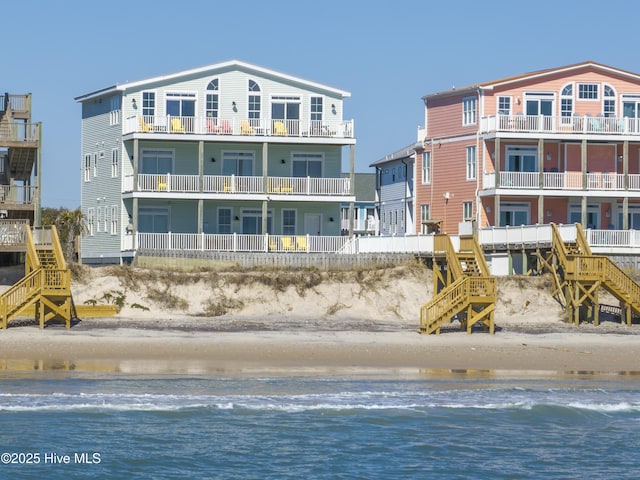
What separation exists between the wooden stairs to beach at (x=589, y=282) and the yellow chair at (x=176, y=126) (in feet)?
55.9

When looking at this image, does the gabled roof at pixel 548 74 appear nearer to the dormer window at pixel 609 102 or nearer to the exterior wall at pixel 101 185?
the dormer window at pixel 609 102

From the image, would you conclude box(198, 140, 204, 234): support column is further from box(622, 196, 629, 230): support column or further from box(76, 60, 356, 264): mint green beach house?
box(622, 196, 629, 230): support column

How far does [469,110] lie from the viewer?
56.1m

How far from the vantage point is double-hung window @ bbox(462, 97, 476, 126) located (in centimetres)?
5575

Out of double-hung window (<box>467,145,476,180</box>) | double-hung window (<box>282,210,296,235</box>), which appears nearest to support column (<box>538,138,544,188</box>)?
double-hung window (<box>467,145,476,180</box>)

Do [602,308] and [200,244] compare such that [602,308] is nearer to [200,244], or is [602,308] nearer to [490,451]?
[200,244]

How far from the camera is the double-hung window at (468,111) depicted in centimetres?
5575

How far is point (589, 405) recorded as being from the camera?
97.0 feet

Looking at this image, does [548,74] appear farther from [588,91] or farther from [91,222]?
[91,222]

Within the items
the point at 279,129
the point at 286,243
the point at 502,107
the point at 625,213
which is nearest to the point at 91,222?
the point at 279,129

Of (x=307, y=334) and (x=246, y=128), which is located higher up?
(x=246, y=128)

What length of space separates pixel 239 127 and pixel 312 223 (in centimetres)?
551

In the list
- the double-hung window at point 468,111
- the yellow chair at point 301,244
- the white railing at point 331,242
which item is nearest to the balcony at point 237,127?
the white railing at point 331,242

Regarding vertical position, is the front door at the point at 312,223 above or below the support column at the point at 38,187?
below
